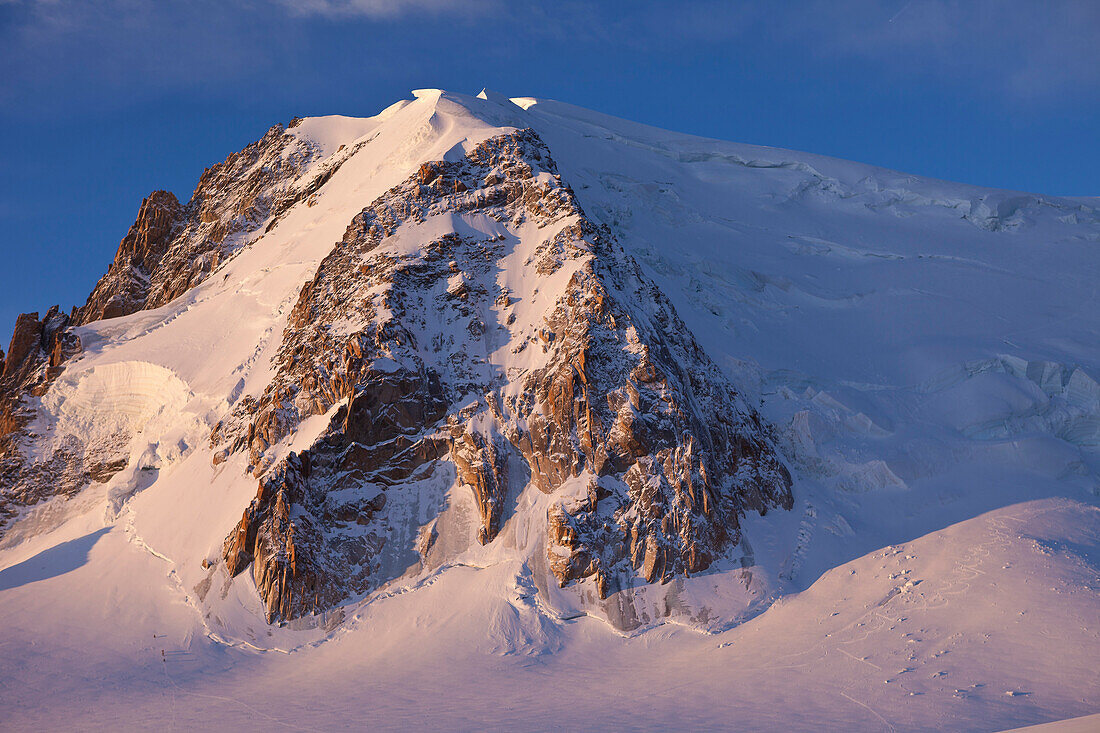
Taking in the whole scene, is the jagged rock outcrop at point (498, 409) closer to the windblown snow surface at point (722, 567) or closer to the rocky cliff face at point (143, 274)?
the windblown snow surface at point (722, 567)

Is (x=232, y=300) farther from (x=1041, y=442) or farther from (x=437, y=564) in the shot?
(x=1041, y=442)

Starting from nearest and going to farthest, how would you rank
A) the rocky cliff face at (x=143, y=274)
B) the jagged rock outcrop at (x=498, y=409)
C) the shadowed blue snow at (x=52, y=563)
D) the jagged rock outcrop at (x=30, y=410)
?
the jagged rock outcrop at (x=498, y=409), the shadowed blue snow at (x=52, y=563), the jagged rock outcrop at (x=30, y=410), the rocky cliff face at (x=143, y=274)

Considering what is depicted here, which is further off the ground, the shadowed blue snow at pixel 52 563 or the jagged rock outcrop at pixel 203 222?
the jagged rock outcrop at pixel 203 222

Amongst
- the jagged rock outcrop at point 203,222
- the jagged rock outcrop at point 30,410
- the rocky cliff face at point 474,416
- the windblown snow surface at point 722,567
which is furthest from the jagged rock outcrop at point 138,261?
the rocky cliff face at point 474,416

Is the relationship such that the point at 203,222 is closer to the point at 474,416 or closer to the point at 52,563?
the point at 52,563

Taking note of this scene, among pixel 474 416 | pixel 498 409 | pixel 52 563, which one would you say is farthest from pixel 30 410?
pixel 498 409

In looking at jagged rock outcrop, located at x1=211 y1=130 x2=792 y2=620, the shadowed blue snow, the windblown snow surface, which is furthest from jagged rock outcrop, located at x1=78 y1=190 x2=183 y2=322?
the shadowed blue snow

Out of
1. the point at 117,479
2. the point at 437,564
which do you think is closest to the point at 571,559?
the point at 437,564

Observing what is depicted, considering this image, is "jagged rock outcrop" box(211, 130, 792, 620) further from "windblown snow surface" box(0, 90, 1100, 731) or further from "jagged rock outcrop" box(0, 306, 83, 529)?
"jagged rock outcrop" box(0, 306, 83, 529)
